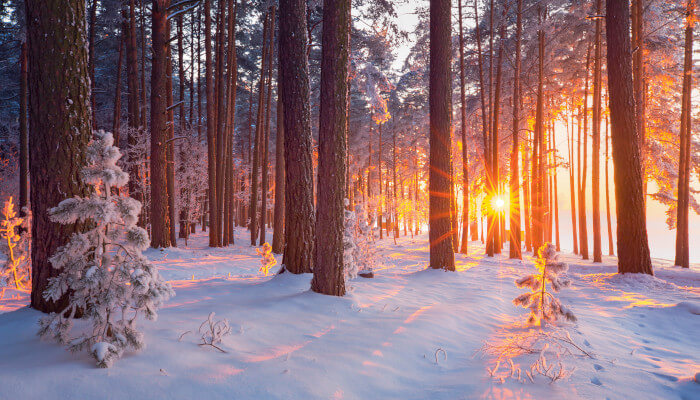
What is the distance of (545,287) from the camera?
15.1 feet

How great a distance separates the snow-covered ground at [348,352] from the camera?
250 cm

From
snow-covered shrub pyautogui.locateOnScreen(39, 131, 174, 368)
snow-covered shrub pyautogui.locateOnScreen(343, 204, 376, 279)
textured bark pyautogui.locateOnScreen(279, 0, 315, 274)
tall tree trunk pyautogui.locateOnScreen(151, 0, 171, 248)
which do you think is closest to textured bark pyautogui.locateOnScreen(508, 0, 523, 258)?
snow-covered shrub pyautogui.locateOnScreen(343, 204, 376, 279)

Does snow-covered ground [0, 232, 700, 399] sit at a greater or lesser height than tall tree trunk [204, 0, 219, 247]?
lesser

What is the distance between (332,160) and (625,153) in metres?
7.76

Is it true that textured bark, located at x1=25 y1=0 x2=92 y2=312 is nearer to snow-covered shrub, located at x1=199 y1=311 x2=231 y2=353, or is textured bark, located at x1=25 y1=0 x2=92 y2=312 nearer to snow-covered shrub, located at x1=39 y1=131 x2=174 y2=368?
snow-covered shrub, located at x1=39 y1=131 x2=174 y2=368

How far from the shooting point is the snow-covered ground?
8.19 feet

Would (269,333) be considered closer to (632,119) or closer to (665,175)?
(632,119)

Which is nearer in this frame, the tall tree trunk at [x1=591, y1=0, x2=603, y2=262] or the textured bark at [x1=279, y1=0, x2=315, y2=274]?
the textured bark at [x1=279, y1=0, x2=315, y2=274]

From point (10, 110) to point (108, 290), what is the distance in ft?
98.5

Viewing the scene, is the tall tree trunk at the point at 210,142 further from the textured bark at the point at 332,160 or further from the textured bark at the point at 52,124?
the textured bark at the point at 52,124

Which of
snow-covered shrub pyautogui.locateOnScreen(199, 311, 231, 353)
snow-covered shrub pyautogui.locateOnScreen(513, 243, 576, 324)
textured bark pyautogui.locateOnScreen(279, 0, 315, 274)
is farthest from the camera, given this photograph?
textured bark pyautogui.locateOnScreen(279, 0, 315, 274)

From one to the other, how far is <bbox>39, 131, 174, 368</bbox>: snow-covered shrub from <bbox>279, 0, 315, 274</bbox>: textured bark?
3.22 m

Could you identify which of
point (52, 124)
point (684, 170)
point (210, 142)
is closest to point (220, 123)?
point (210, 142)

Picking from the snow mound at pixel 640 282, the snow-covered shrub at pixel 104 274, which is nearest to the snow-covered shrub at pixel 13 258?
the snow-covered shrub at pixel 104 274
